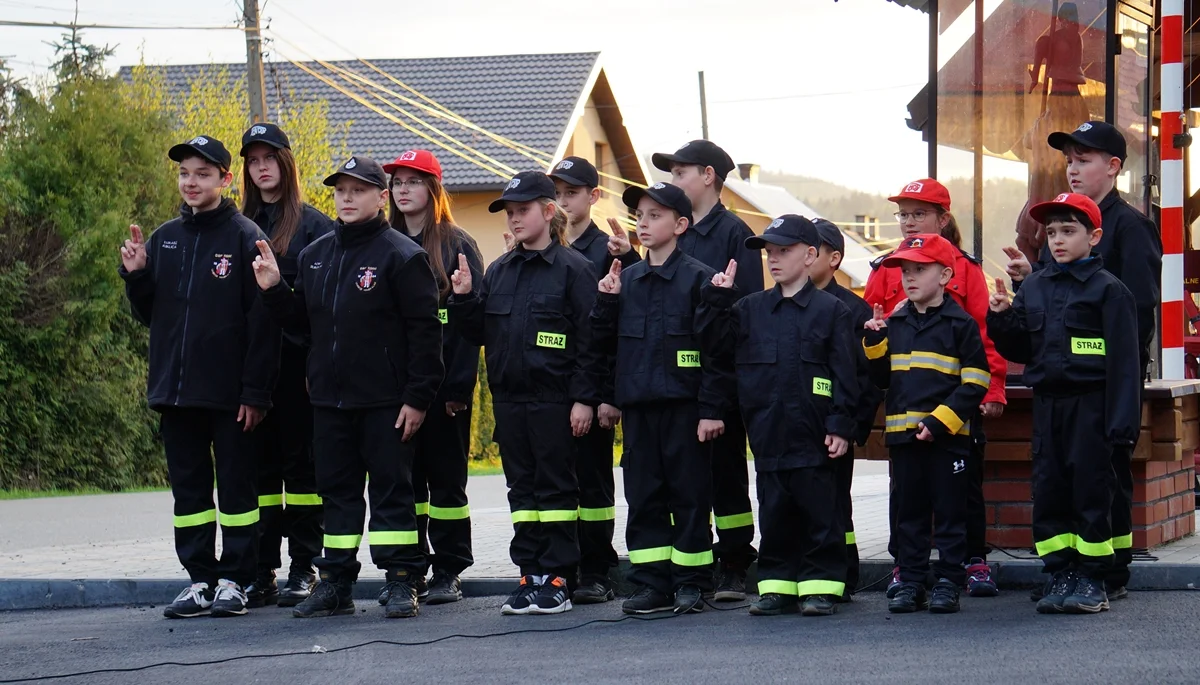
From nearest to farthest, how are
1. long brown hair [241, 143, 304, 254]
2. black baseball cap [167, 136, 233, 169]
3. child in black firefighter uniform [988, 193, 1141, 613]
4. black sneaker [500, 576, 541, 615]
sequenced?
child in black firefighter uniform [988, 193, 1141, 613]
black sneaker [500, 576, 541, 615]
black baseball cap [167, 136, 233, 169]
long brown hair [241, 143, 304, 254]

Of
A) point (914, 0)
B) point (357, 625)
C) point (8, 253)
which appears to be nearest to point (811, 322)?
point (357, 625)

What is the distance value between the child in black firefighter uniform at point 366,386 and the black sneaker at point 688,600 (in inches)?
50.8

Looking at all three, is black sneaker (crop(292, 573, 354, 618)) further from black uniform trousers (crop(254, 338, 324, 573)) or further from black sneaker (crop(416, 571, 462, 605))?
black uniform trousers (crop(254, 338, 324, 573))

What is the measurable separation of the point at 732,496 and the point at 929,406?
1145 mm

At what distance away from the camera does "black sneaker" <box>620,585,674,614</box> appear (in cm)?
723

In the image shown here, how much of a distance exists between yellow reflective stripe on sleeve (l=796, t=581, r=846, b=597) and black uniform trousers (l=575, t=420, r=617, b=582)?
3.82ft

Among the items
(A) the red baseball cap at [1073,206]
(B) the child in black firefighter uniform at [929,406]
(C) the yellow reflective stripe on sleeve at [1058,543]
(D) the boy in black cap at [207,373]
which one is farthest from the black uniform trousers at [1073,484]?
(D) the boy in black cap at [207,373]

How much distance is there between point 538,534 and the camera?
24.7 ft

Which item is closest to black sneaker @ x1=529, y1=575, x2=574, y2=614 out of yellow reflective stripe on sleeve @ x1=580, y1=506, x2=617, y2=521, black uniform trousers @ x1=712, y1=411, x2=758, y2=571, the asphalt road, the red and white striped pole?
the asphalt road

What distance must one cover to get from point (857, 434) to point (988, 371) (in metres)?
0.69

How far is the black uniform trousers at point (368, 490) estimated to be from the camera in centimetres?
744

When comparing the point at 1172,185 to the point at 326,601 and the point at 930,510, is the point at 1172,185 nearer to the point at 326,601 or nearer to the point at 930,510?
the point at 930,510

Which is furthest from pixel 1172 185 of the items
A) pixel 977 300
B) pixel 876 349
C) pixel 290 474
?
pixel 290 474

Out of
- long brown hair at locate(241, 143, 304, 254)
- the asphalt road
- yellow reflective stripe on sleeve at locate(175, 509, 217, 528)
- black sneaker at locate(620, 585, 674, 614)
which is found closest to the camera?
the asphalt road
